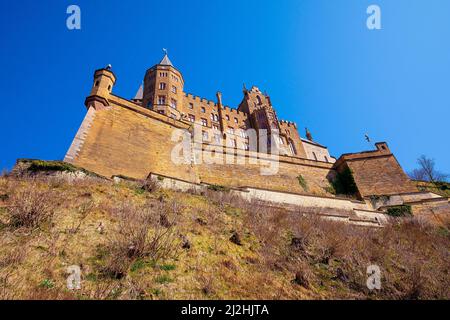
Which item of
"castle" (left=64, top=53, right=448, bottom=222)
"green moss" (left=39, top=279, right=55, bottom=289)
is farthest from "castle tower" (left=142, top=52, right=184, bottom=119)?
"green moss" (left=39, top=279, right=55, bottom=289)

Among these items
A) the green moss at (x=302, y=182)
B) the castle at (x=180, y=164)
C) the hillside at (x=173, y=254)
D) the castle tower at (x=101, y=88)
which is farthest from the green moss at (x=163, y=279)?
the green moss at (x=302, y=182)

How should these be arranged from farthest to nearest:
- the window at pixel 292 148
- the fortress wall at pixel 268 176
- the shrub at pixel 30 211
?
the window at pixel 292 148 → the fortress wall at pixel 268 176 → the shrub at pixel 30 211

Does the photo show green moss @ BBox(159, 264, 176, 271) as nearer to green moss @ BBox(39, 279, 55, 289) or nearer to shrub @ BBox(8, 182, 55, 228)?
green moss @ BBox(39, 279, 55, 289)

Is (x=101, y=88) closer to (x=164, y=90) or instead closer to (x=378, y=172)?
(x=164, y=90)

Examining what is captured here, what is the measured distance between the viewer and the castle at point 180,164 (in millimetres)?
15523

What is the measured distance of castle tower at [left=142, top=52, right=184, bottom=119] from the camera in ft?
106

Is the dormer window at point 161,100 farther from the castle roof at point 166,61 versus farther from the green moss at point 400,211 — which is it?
the green moss at point 400,211

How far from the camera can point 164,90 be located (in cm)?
3350

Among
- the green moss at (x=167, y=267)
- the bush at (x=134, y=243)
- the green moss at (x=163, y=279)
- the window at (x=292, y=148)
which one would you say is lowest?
the green moss at (x=163, y=279)

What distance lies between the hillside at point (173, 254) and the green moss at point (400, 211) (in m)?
9.78

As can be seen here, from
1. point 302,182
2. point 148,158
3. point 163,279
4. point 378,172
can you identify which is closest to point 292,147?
point 378,172

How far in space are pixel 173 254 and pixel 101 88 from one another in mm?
16167

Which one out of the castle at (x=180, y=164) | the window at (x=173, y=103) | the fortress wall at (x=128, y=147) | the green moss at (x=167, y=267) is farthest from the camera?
the window at (x=173, y=103)

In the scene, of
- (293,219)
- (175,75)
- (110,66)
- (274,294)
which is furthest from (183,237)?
(175,75)
